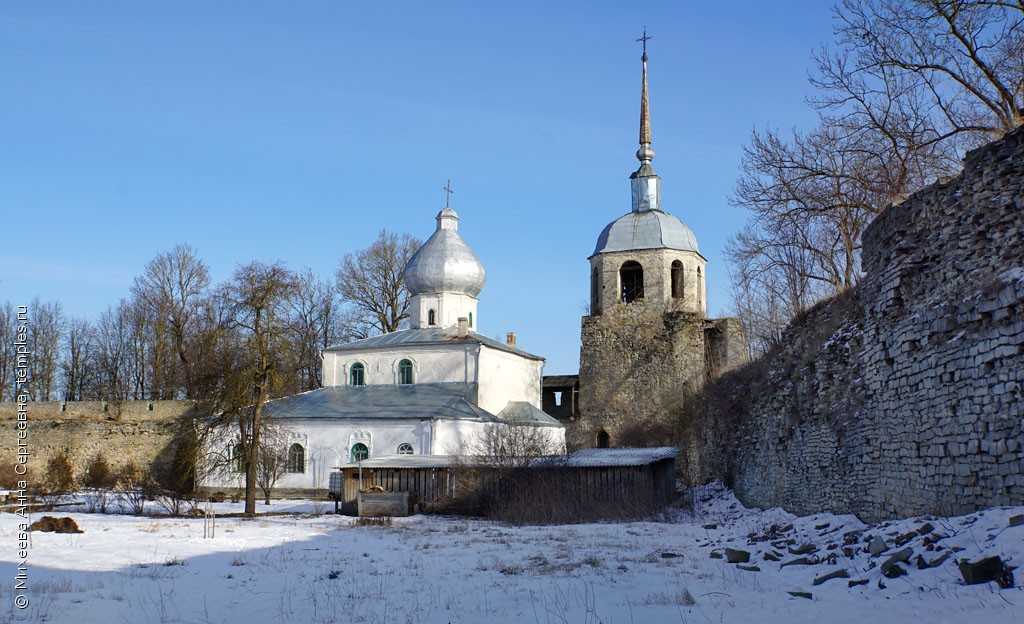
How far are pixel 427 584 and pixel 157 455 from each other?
105 feet

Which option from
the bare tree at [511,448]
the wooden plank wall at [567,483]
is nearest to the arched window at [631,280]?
the bare tree at [511,448]

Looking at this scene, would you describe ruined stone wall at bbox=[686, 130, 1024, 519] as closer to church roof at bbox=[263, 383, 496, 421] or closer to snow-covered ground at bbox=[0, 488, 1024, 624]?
snow-covered ground at bbox=[0, 488, 1024, 624]

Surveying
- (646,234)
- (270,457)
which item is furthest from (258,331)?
(646,234)

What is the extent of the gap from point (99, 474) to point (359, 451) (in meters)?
12.1

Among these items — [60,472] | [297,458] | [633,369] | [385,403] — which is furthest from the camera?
[633,369]

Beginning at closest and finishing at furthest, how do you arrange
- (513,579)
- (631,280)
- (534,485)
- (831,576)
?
(831,576) < (513,579) < (534,485) < (631,280)

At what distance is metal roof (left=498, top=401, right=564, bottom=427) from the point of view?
36312 millimetres

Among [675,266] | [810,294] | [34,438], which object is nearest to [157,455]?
[34,438]

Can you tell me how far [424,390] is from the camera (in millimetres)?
37156

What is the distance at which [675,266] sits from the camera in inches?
1533

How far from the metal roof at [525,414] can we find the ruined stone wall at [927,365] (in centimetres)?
2112

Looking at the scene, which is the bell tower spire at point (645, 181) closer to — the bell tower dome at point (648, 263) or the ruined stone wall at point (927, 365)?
the bell tower dome at point (648, 263)

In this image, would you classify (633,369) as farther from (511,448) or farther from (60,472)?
(60,472)

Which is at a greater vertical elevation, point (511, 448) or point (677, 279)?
point (677, 279)
